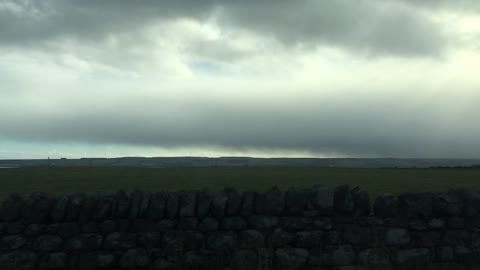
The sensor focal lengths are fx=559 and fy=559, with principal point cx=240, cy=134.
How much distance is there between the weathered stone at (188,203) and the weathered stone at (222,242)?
57 centimetres

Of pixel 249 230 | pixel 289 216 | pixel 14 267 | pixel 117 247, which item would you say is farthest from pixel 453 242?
pixel 14 267

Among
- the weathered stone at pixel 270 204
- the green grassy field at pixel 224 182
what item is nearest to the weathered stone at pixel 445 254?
the weathered stone at pixel 270 204

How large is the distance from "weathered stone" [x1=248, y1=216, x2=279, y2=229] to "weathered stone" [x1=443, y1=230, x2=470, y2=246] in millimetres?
3207

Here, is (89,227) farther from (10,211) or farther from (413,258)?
(413,258)

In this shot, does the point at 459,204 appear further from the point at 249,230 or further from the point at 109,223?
the point at 109,223

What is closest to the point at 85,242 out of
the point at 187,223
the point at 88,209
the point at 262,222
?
the point at 88,209

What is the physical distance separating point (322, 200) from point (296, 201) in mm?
468

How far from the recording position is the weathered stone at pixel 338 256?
10.0m

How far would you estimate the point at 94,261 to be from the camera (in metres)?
9.85

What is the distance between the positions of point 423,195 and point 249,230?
10.9 feet

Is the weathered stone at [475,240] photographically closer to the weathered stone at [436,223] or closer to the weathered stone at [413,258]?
the weathered stone at [436,223]

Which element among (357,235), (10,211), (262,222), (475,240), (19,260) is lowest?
(19,260)

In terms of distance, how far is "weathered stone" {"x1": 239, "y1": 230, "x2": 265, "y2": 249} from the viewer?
9.95 metres

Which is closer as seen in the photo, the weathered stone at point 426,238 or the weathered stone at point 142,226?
the weathered stone at point 142,226
